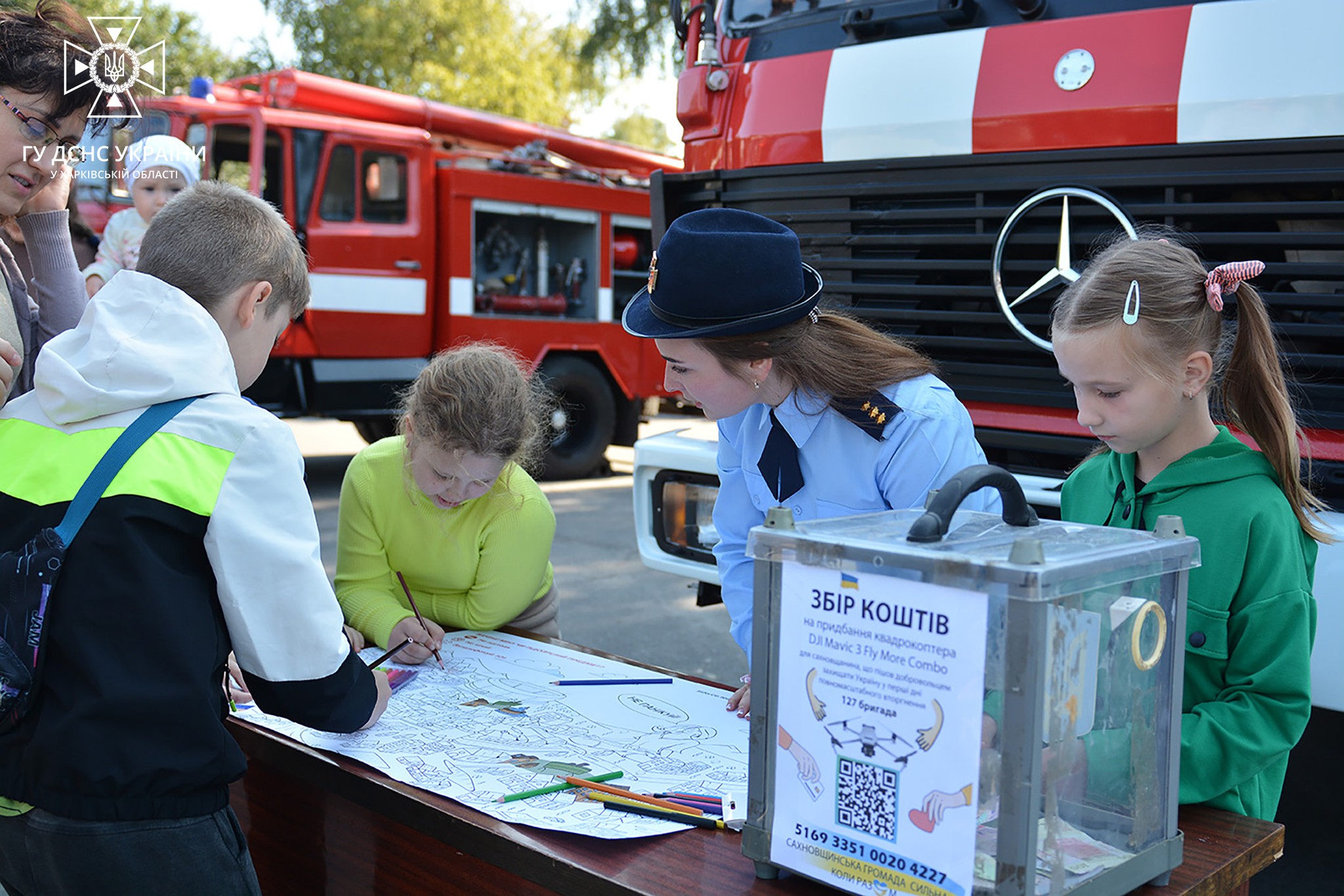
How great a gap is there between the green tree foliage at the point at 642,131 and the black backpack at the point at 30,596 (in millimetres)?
26068

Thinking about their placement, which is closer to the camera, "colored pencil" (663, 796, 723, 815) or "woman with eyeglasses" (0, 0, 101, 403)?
"colored pencil" (663, 796, 723, 815)

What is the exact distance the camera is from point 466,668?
1961 millimetres

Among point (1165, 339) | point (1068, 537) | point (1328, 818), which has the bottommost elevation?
point (1328, 818)

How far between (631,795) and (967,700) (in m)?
0.54

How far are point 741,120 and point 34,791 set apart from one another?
95.9 inches

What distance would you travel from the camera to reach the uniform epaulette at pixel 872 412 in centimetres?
178

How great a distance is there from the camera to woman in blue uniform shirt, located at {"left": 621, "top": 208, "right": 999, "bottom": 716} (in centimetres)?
163

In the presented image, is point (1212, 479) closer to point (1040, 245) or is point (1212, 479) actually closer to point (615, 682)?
point (615, 682)

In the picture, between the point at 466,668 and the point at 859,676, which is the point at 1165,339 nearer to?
the point at 859,676

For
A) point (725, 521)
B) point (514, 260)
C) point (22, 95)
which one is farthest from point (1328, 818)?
point (514, 260)

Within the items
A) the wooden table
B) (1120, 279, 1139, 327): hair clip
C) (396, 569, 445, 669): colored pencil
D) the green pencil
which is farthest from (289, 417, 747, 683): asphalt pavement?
(1120, 279, 1139, 327): hair clip

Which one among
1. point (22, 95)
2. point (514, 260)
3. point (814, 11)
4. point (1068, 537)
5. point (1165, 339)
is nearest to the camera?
point (1068, 537)

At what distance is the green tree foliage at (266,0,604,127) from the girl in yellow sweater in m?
16.5

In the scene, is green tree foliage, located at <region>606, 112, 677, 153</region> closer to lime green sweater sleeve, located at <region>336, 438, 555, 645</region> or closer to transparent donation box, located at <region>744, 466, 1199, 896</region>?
lime green sweater sleeve, located at <region>336, 438, 555, 645</region>
